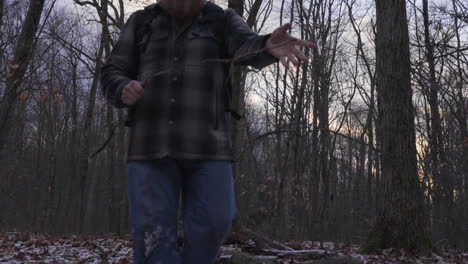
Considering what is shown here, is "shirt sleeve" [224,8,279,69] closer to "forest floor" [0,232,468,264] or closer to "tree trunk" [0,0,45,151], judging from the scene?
"forest floor" [0,232,468,264]

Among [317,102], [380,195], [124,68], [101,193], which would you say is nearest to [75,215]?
[101,193]

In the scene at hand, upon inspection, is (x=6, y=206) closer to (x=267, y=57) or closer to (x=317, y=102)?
(x=317, y=102)

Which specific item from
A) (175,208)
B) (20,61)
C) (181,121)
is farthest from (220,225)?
(20,61)

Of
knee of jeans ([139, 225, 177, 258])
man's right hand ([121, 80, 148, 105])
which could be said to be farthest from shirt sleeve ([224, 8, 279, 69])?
knee of jeans ([139, 225, 177, 258])

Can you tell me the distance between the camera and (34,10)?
6965 mm

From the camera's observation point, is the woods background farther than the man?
Yes

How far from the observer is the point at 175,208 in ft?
6.28

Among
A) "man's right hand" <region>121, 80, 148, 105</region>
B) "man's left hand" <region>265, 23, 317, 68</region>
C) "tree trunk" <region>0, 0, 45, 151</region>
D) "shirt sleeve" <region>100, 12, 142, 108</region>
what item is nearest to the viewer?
"man's left hand" <region>265, 23, 317, 68</region>

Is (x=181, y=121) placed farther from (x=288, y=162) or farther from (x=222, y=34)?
(x=288, y=162)

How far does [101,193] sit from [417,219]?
1550cm

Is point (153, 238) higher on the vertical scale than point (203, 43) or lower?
lower

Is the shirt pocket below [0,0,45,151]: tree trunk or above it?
below

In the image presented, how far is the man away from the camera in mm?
1836

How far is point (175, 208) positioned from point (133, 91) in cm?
54
